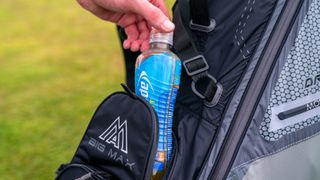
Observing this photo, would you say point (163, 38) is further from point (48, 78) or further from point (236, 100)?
point (48, 78)

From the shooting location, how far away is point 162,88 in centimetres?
Answer: 118

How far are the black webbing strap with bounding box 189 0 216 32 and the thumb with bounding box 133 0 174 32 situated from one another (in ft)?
0.20

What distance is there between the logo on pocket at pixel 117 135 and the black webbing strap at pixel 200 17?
0.28 metres

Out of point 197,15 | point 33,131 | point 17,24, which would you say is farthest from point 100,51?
point 197,15

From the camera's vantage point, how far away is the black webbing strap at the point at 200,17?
3.94 ft

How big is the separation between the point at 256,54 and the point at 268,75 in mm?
52

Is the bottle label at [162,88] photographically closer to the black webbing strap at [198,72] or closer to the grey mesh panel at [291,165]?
the black webbing strap at [198,72]

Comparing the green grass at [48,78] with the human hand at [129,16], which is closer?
the human hand at [129,16]

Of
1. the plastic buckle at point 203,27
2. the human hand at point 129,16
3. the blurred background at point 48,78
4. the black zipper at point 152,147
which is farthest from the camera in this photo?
the blurred background at point 48,78

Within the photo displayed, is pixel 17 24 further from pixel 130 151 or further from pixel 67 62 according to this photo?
pixel 130 151

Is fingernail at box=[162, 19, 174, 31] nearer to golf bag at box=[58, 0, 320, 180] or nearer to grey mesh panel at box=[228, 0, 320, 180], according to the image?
golf bag at box=[58, 0, 320, 180]

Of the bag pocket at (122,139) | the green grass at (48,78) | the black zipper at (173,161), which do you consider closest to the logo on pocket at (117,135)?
the bag pocket at (122,139)

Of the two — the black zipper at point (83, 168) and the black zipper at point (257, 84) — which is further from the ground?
the black zipper at point (257, 84)

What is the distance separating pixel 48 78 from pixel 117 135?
5.69 feet
